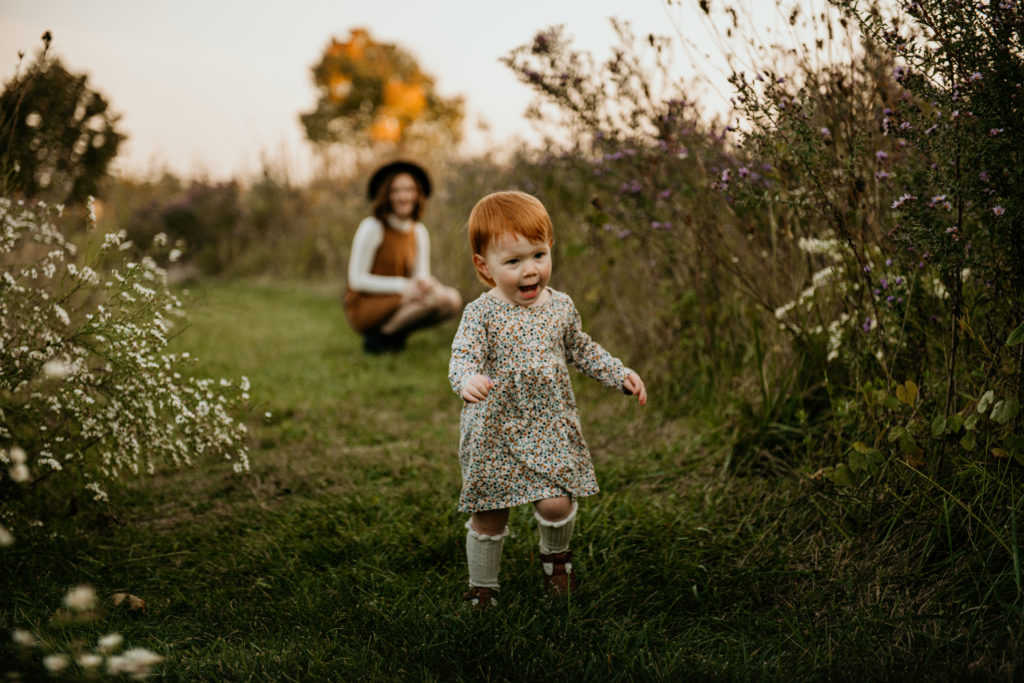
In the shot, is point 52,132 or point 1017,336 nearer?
point 1017,336

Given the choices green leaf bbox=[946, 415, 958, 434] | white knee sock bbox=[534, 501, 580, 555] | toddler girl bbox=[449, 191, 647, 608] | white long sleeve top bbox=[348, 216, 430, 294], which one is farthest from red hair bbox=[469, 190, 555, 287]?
white long sleeve top bbox=[348, 216, 430, 294]

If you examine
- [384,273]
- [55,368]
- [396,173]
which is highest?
[396,173]

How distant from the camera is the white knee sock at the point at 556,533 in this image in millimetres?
2316

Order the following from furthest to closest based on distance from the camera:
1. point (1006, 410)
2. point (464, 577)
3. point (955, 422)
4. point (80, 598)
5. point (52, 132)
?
point (52, 132), point (464, 577), point (955, 422), point (1006, 410), point (80, 598)

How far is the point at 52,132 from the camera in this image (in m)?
3.86

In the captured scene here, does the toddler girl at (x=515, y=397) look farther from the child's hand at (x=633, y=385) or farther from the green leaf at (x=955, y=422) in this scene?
the green leaf at (x=955, y=422)

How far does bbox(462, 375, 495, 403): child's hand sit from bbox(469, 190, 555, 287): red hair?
44 cm

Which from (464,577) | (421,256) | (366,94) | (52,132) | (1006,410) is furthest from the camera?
(366,94)

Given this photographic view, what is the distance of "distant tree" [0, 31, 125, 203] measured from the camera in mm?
3542

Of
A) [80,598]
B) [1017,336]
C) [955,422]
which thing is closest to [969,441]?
[955,422]

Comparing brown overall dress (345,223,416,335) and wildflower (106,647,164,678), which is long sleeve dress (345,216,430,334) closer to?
brown overall dress (345,223,416,335)

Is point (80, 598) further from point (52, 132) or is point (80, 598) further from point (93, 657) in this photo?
point (52, 132)

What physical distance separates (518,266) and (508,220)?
133 mm

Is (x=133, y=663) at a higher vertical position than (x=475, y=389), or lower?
lower
